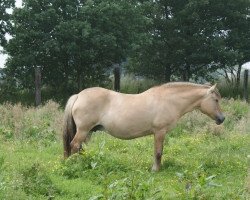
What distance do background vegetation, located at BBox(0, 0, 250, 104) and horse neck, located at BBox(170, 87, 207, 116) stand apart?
11313 mm

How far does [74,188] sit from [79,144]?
2.03 metres

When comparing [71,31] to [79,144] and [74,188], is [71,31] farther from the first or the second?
[74,188]

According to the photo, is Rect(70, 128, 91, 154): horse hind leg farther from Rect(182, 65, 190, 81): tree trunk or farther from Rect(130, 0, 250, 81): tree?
Rect(182, 65, 190, 81): tree trunk

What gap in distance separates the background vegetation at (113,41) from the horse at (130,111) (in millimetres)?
11202

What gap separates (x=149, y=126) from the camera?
8.98 metres

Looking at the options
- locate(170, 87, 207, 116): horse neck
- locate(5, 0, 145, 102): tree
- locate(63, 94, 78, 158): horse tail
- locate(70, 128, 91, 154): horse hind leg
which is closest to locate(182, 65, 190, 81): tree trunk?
locate(5, 0, 145, 102): tree

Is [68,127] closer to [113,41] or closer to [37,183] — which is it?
[37,183]

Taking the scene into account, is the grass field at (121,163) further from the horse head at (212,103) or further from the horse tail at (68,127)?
the horse head at (212,103)

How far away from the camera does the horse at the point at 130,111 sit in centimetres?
895

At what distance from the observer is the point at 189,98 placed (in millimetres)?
9195

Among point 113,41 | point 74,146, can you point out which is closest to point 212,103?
point 74,146

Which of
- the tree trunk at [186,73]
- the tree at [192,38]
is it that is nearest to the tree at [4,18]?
the tree at [192,38]

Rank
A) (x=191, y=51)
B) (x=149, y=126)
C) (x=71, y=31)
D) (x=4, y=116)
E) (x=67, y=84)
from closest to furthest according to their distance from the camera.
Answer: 1. (x=149, y=126)
2. (x=4, y=116)
3. (x=71, y=31)
4. (x=67, y=84)
5. (x=191, y=51)

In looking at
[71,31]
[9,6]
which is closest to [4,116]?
[71,31]
